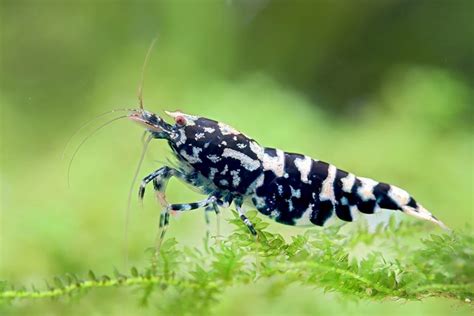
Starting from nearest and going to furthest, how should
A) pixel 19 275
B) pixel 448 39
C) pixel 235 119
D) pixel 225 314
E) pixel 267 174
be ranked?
pixel 225 314
pixel 267 174
pixel 19 275
pixel 235 119
pixel 448 39

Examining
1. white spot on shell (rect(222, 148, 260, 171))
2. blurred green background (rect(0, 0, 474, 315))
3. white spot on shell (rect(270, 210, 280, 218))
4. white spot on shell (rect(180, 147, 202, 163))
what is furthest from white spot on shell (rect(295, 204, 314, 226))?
blurred green background (rect(0, 0, 474, 315))

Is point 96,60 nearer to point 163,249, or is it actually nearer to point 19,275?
point 19,275

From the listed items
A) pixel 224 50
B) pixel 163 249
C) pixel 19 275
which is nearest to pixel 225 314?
pixel 163 249

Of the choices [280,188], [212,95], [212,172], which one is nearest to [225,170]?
[212,172]

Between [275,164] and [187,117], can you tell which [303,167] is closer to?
[275,164]

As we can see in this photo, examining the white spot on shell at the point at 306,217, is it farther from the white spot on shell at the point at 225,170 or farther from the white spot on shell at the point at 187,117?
the white spot on shell at the point at 187,117

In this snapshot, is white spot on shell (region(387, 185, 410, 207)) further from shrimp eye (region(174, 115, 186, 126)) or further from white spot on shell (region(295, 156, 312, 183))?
shrimp eye (region(174, 115, 186, 126))

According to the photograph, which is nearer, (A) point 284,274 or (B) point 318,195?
(A) point 284,274
